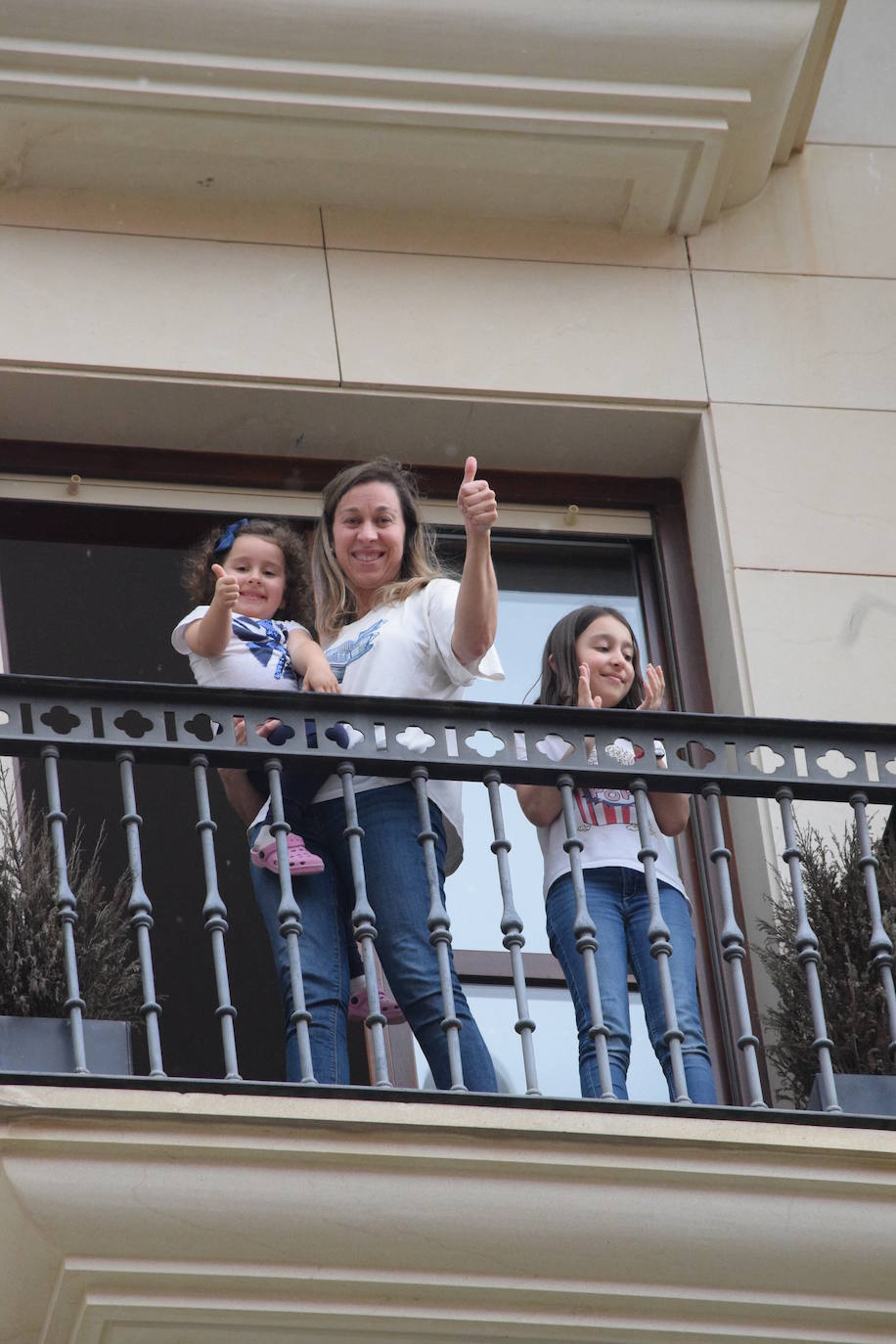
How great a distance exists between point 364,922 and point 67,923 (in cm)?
74

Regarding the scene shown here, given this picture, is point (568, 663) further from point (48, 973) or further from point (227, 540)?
point (48, 973)

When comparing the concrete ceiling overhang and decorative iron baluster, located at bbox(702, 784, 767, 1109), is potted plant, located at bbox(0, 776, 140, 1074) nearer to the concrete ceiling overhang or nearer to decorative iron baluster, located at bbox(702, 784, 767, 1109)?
decorative iron baluster, located at bbox(702, 784, 767, 1109)

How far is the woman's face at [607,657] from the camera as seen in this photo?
759 centimetres

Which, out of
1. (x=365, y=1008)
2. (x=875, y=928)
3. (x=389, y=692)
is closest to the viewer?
(x=875, y=928)

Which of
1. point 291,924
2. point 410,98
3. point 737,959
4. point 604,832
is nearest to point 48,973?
point 291,924

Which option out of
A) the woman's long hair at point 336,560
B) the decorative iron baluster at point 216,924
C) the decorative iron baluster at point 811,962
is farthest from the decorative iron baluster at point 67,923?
the decorative iron baluster at point 811,962

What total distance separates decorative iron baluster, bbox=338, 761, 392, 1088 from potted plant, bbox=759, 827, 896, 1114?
4.28 feet

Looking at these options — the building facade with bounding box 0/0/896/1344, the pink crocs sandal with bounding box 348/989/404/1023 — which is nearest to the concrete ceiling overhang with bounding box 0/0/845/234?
the building facade with bounding box 0/0/896/1344

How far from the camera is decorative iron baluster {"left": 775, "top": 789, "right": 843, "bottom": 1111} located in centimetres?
662

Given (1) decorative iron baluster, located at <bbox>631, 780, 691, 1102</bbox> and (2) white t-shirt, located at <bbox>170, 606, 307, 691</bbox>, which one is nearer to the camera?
(1) decorative iron baluster, located at <bbox>631, 780, 691, 1102</bbox>

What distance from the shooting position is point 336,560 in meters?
7.51

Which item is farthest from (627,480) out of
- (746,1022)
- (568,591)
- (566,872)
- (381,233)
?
(746,1022)

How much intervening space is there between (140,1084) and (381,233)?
411 centimetres

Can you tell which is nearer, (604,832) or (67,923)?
(67,923)
